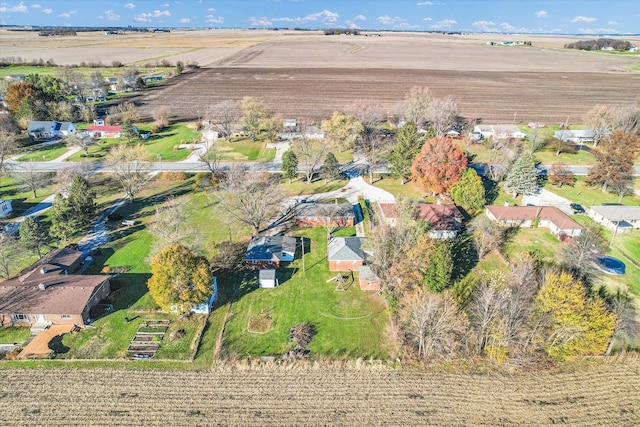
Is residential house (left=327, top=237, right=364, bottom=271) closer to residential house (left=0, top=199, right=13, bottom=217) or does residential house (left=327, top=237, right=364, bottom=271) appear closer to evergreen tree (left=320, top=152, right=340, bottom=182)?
evergreen tree (left=320, top=152, right=340, bottom=182)

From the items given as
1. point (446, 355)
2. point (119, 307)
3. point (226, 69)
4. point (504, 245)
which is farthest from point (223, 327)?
point (226, 69)

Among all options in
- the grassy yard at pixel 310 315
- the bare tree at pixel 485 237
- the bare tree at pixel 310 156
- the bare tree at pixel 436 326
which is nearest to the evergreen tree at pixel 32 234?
the grassy yard at pixel 310 315

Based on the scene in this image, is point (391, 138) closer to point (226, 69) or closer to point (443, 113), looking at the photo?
point (443, 113)

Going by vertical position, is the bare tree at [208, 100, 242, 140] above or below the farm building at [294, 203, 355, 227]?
above

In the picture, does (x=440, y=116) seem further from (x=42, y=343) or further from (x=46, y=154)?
(x=46, y=154)

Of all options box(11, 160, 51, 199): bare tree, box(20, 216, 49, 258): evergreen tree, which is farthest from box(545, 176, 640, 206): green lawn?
box(11, 160, 51, 199): bare tree

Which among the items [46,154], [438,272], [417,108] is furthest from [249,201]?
[46,154]
